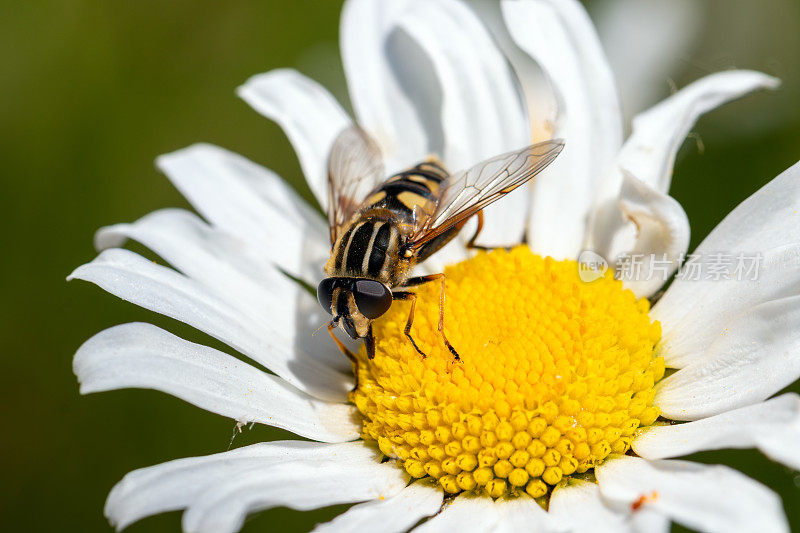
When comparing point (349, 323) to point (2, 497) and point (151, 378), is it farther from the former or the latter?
point (2, 497)

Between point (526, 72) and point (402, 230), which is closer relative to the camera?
point (402, 230)

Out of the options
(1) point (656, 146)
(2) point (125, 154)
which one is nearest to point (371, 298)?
(1) point (656, 146)

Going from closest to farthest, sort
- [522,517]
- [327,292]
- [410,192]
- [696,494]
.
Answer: [696,494] → [522,517] → [327,292] → [410,192]

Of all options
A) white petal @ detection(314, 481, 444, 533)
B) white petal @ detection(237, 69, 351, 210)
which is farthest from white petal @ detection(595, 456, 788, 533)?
white petal @ detection(237, 69, 351, 210)

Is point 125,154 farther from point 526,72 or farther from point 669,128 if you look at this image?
point 669,128

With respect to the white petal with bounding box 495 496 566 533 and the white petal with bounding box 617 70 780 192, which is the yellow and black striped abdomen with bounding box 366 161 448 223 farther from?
the white petal with bounding box 495 496 566 533

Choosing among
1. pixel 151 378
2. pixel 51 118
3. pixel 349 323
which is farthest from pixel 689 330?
pixel 51 118

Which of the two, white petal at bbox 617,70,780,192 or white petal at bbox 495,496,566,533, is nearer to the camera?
white petal at bbox 495,496,566,533
